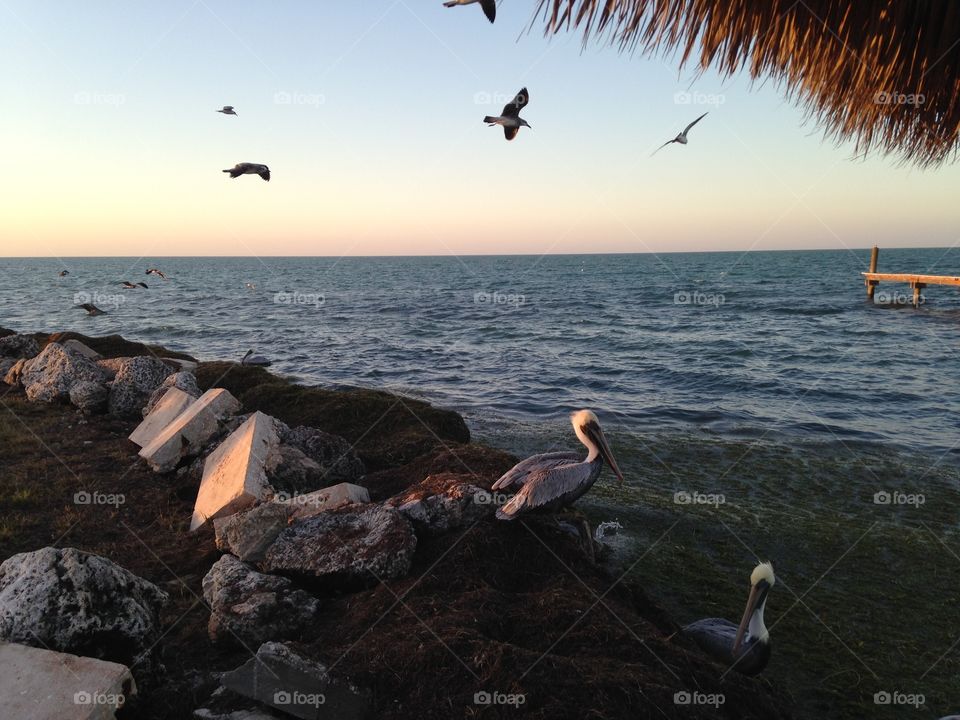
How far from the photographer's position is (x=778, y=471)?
11547 millimetres

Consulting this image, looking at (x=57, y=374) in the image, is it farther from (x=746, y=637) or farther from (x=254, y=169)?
(x=746, y=637)

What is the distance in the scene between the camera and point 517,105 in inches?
334

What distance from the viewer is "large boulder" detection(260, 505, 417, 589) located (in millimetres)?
5383

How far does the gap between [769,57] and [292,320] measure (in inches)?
1406

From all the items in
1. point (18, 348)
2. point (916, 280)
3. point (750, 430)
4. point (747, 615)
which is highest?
point (916, 280)

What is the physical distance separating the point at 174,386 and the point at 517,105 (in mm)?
7171

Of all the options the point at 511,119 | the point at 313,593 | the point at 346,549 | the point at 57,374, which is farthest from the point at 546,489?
the point at 57,374

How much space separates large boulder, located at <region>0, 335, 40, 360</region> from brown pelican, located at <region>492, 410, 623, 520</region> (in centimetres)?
1471

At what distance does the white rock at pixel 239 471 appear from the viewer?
21.9ft

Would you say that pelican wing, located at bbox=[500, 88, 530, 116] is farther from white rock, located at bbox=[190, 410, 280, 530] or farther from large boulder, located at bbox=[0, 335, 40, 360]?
large boulder, located at bbox=[0, 335, 40, 360]

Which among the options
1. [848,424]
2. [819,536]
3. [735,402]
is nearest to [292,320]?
[735,402]

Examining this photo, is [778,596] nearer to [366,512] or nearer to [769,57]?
[366,512]

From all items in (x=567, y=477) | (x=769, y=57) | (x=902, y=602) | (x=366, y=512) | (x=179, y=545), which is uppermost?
(x=769, y=57)

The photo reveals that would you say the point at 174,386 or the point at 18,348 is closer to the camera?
the point at 174,386
